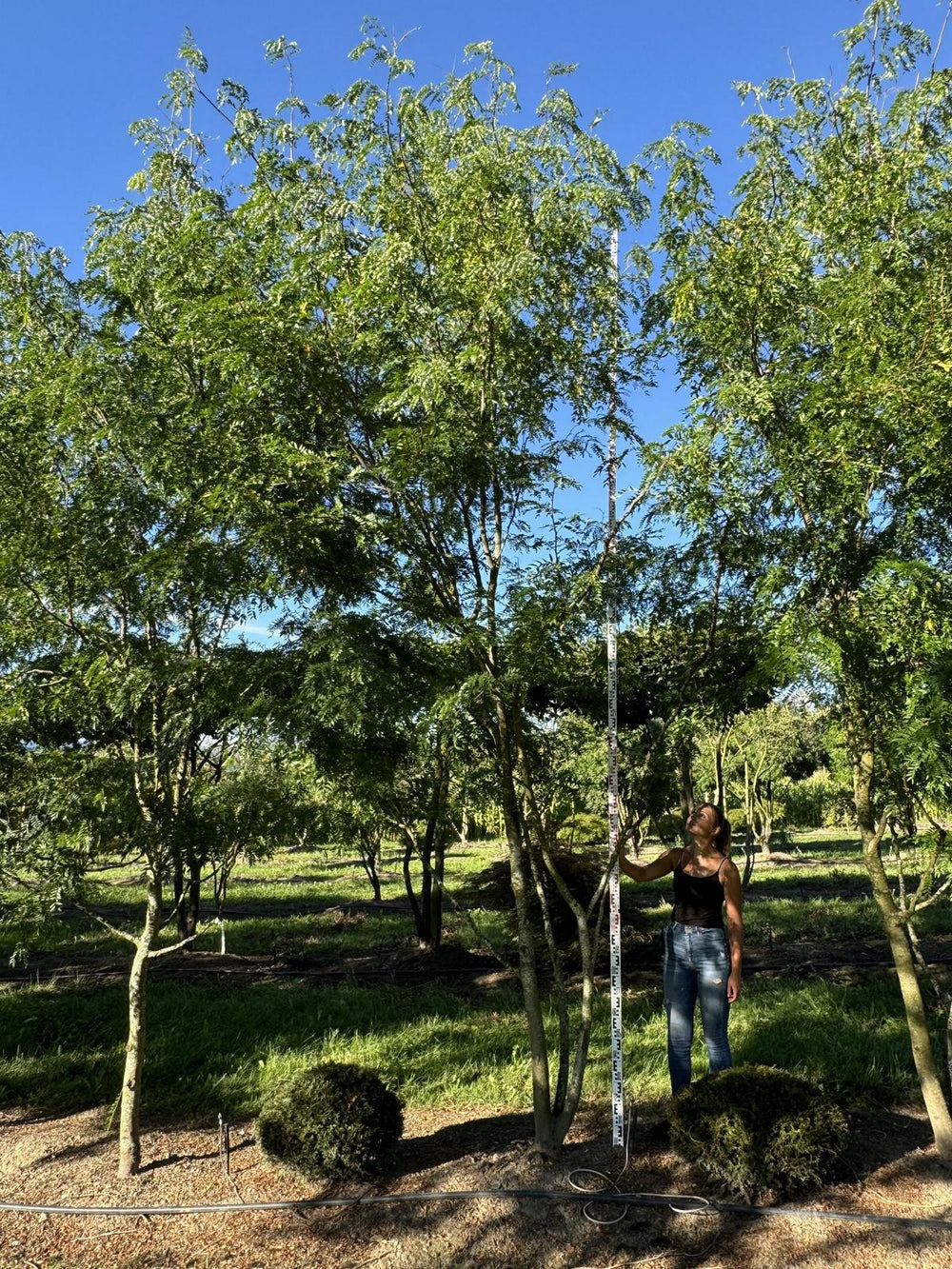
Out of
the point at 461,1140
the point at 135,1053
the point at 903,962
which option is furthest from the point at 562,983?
the point at 135,1053

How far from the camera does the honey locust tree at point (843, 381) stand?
3740 millimetres

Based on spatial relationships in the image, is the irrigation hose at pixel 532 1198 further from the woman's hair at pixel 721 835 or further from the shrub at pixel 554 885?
the shrub at pixel 554 885

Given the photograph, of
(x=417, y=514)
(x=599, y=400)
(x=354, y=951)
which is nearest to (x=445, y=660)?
(x=417, y=514)

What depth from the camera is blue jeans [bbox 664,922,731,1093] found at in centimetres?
464

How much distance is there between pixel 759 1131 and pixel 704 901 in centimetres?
109

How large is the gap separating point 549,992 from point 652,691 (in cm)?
530

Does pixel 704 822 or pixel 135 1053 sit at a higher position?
pixel 704 822

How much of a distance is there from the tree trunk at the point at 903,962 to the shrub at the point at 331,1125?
2.76m

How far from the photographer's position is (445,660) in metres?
4.33

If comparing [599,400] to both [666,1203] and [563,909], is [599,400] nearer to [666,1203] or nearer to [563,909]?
[666,1203]

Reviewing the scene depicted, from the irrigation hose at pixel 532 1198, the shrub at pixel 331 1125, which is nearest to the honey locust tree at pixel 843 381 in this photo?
the irrigation hose at pixel 532 1198

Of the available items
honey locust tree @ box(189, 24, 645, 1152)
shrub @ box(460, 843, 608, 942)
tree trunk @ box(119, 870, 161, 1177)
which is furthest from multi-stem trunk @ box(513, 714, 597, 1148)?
shrub @ box(460, 843, 608, 942)

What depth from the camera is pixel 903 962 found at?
15.0 ft

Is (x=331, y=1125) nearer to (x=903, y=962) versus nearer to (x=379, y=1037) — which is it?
(x=379, y=1037)
